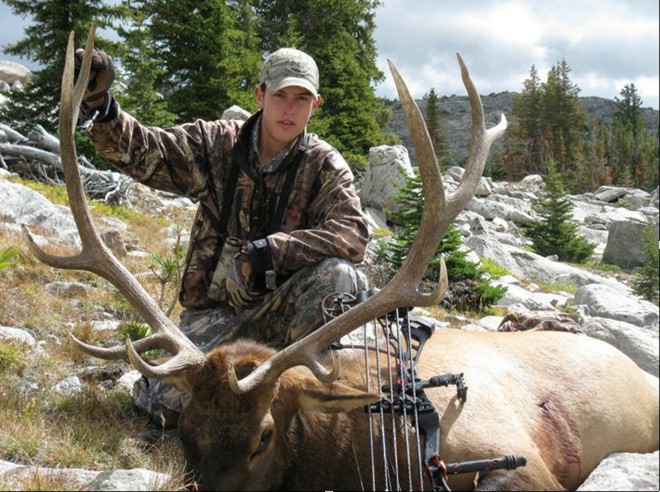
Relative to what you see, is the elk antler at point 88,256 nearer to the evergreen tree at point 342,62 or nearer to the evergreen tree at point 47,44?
the evergreen tree at point 47,44

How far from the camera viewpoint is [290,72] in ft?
17.5

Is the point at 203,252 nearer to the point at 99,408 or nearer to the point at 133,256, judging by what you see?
the point at 99,408

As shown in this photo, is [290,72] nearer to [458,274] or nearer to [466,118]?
[458,274]

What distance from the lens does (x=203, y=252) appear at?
5598mm

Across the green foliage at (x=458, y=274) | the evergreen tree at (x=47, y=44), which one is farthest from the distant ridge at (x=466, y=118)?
the evergreen tree at (x=47, y=44)

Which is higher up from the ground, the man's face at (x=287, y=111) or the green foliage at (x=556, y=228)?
the man's face at (x=287, y=111)

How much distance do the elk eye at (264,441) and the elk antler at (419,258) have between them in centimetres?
26

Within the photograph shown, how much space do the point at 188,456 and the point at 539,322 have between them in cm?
324

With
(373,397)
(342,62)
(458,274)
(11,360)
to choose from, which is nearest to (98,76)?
(11,360)

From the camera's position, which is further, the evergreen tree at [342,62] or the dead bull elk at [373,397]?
the evergreen tree at [342,62]

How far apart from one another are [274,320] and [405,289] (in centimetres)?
169

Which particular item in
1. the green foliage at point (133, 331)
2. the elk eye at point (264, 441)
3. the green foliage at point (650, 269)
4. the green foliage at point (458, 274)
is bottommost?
the elk eye at point (264, 441)

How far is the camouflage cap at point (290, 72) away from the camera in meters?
5.30

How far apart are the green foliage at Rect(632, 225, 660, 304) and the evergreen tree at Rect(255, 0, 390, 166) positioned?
2116 centimetres
